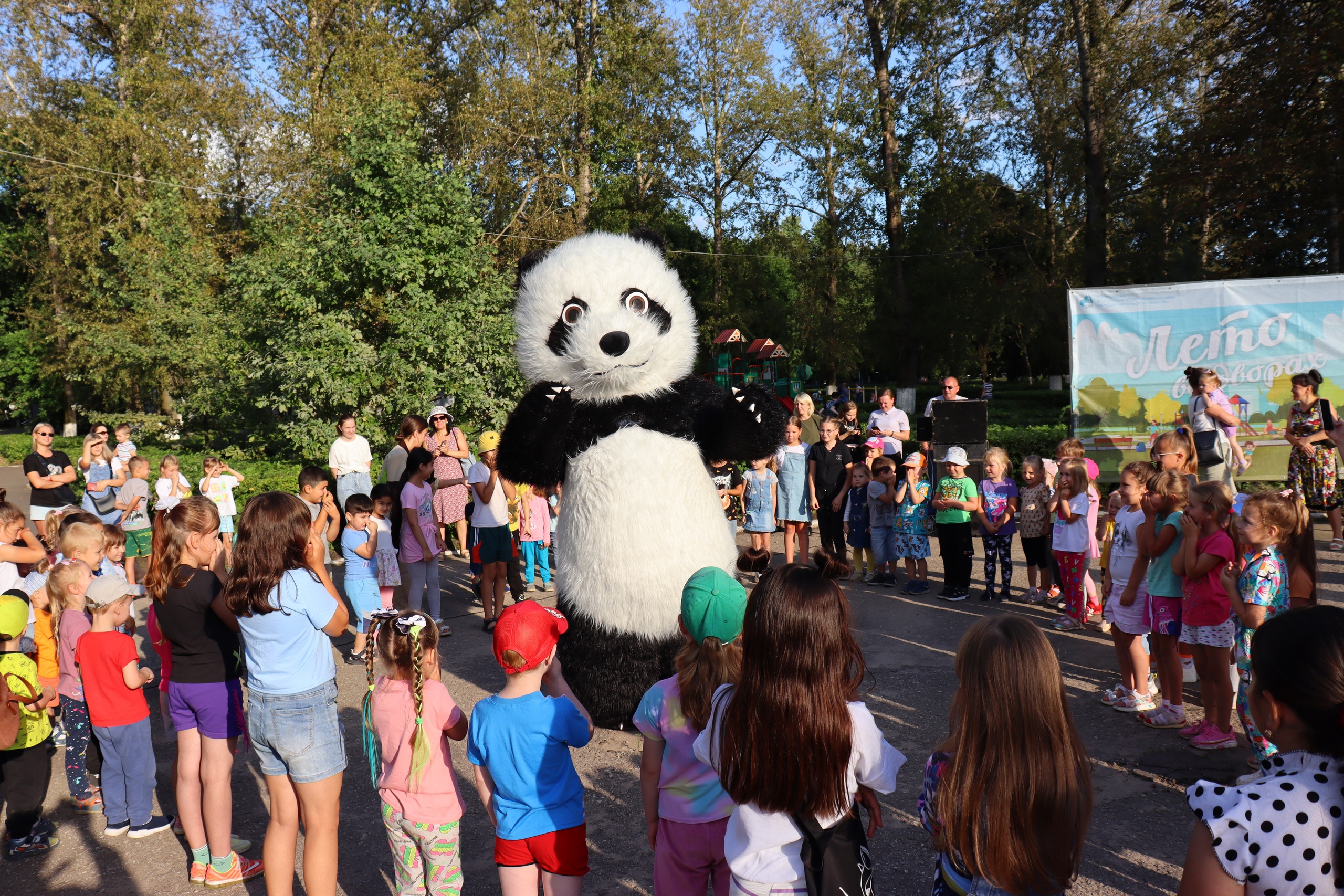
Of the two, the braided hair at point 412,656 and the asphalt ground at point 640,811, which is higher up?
the braided hair at point 412,656

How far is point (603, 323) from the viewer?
4.24 m

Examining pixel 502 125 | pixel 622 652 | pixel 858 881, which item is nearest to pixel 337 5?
pixel 502 125

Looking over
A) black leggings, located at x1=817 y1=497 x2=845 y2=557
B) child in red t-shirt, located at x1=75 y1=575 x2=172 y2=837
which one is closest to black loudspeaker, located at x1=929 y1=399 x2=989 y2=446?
black leggings, located at x1=817 y1=497 x2=845 y2=557

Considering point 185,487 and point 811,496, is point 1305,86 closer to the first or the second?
point 811,496

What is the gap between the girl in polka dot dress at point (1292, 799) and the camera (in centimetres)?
160

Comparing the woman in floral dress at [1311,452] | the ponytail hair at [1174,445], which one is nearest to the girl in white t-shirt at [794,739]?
the ponytail hair at [1174,445]

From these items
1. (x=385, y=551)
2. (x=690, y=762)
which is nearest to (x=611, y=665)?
(x=690, y=762)

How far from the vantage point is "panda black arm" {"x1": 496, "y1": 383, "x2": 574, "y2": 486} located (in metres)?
4.47

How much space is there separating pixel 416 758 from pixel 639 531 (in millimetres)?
1616

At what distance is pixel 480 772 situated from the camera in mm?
2641

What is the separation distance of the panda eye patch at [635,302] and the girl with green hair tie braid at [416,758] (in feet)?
6.55

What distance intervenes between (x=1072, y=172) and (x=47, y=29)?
91.3 ft

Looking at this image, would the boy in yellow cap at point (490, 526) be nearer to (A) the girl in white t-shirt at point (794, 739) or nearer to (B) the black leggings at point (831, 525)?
(B) the black leggings at point (831, 525)

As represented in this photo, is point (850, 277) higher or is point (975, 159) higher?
point (975, 159)
